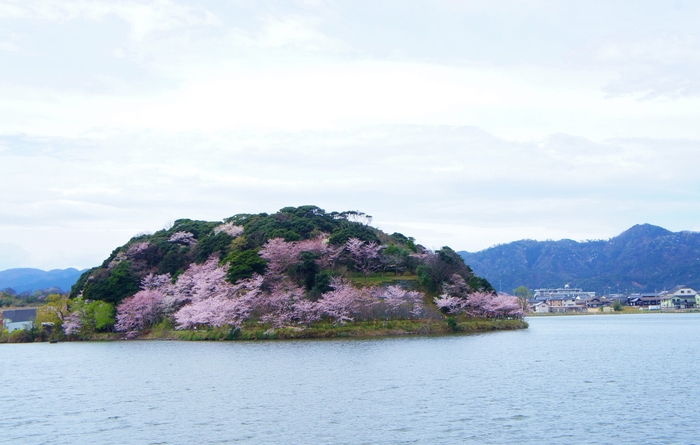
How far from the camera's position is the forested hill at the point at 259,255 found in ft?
212

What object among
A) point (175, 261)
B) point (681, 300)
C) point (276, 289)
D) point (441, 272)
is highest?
point (175, 261)

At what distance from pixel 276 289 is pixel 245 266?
4507mm

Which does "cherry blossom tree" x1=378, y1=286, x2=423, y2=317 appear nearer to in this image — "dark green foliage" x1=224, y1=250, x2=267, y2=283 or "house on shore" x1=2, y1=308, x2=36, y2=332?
"dark green foliage" x1=224, y1=250, x2=267, y2=283

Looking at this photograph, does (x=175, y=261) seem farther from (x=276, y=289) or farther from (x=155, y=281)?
(x=276, y=289)

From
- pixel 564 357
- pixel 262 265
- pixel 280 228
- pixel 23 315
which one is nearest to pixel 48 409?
pixel 564 357

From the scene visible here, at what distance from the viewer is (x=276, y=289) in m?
62.0

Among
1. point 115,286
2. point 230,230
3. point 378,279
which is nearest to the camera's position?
point 378,279

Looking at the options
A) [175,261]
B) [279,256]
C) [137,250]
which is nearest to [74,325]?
[137,250]

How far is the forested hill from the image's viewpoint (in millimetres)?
64688

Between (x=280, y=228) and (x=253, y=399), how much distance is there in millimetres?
45539

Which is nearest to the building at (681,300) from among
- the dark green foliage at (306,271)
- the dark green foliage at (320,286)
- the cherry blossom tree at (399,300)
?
the cherry blossom tree at (399,300)

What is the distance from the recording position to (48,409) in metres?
26.8

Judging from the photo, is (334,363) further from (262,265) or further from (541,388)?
(262,265)

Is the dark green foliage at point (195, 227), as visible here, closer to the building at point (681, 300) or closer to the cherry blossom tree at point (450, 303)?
the cherry blossom tree at point (450, 303)
